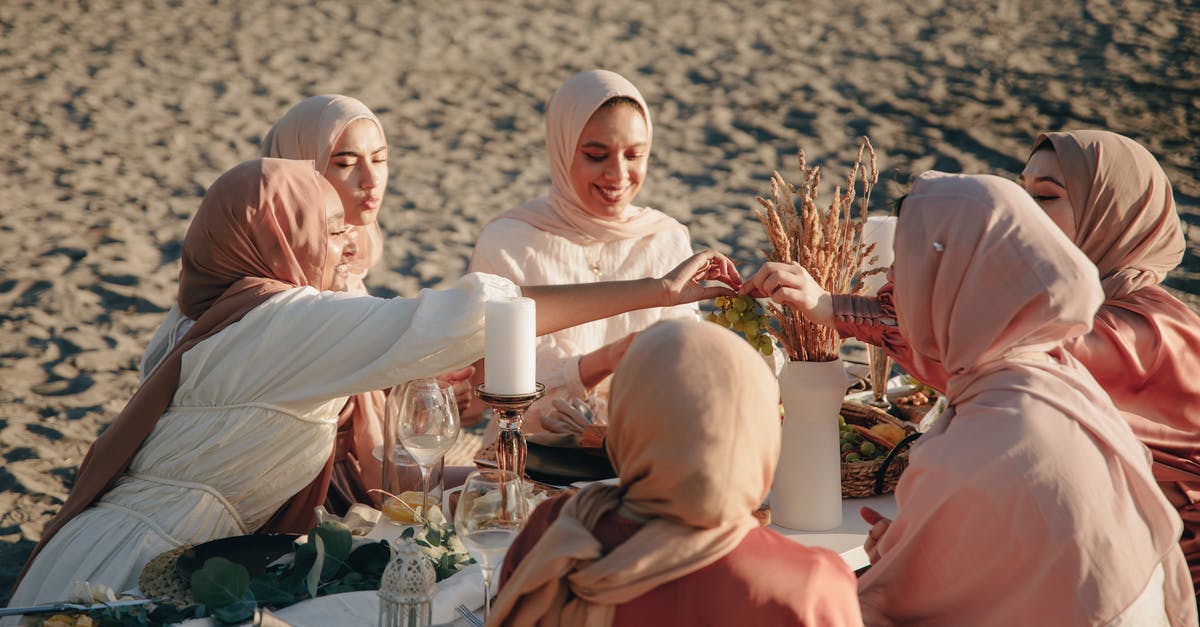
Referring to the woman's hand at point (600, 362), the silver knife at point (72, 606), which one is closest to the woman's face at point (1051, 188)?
the woman's hand at point (600, 362)

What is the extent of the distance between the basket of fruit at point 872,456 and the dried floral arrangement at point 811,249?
0.31 m

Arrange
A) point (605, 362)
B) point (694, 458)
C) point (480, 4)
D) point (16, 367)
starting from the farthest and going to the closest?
point (480, 4)
point (16, 367)
point (605, 362)
point (694, 458)

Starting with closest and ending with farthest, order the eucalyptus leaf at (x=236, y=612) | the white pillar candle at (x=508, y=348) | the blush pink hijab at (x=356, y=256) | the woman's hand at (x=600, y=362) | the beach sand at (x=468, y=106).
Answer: the eucalyptus leaf at (x=236, y=612) → the white pillar candle at (x=508, y=348) → the blush pink hijab at (x=356, y=256) → the woman's hand at (x=600, y=362) → the beach sand at (x=468, y=106)

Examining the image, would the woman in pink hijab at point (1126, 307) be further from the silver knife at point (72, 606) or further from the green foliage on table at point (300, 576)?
the silver knife at point (72, 606)

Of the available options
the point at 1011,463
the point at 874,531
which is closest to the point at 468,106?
the point at 874,531

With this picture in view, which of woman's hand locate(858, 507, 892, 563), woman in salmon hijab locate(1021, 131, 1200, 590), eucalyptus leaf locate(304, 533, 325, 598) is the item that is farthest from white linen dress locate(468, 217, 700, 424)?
eucalyptus leaf locate(304, 533, 325, 598)

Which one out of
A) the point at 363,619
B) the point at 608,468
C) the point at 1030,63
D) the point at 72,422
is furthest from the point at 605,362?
the point at 1030,63

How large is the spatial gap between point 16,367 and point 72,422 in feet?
2.45

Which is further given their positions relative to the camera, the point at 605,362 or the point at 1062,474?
the point at 605,362

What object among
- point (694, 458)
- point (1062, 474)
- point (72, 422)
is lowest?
point (72, 422)

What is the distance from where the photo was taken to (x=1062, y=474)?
1.99 metres

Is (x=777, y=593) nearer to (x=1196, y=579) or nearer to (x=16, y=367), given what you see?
(x=1196, y=579)

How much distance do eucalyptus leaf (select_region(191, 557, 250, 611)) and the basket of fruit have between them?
1.38 meters

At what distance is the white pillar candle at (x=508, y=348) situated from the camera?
2.23 meters
